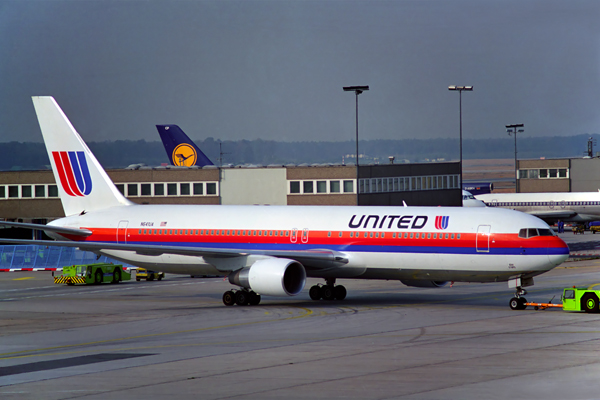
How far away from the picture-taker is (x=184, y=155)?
292 ft

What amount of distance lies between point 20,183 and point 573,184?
95217mm

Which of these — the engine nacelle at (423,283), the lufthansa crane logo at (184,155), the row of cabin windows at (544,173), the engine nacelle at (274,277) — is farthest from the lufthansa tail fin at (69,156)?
the row of cabin windows at (544,173)

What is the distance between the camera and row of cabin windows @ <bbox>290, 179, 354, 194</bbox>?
78.3 meters

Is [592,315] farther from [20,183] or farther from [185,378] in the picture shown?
[20,183]

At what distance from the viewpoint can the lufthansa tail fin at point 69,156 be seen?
1874 inches

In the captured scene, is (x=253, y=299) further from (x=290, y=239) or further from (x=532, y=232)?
(x=532, y=232)

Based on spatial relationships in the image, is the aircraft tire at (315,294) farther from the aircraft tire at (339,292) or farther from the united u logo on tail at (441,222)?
the united u logo on tail at (441,222)

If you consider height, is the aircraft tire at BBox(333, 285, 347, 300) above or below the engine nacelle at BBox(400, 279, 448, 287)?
below

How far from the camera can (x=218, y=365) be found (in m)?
23.7

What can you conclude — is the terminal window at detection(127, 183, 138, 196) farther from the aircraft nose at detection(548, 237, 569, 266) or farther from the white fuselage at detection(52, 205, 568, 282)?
the aircraft nose at detection(548, 237, 569, 266)

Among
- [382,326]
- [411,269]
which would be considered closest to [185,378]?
[382,326]

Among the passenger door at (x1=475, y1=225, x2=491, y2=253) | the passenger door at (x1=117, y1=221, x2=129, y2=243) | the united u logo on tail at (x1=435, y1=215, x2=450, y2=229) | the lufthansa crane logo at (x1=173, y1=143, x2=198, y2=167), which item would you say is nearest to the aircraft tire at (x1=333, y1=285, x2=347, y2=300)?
the united u logo on tail at (x1=435, y1=215, x2=450, y2=229)

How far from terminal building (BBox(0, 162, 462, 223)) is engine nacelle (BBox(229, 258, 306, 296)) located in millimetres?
39527

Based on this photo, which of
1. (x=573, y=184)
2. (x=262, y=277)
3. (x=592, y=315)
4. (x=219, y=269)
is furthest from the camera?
(x=573, y=184)
